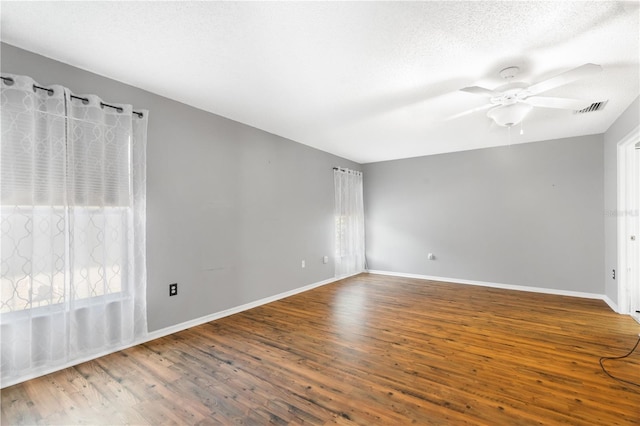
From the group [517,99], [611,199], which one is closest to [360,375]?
[517,99]

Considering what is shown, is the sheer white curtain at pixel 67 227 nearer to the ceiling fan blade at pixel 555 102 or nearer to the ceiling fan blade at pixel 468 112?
the ceiling fan blade at pixel 468 112

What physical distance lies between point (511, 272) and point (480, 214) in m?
1.09

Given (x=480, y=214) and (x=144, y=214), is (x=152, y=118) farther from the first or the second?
(x=480, y=214)

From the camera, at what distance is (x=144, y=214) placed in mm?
2711

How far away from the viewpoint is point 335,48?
2057 mm

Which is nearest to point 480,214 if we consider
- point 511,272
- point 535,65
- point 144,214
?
point 511,272

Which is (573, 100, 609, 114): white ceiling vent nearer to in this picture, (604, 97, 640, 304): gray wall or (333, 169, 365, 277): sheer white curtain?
(604, 97, 640, 304): gray wall

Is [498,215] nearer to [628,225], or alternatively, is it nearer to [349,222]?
[628,225]

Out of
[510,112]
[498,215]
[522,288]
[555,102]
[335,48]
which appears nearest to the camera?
[335,48]

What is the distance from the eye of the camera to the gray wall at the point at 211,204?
2807 millimetres

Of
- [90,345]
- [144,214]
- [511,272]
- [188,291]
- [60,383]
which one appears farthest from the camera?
[511,272]

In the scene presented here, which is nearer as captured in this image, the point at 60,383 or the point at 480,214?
the point at 60,383

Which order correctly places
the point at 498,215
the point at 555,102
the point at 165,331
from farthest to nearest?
the point at 498,215, the point at 165,331, the point at 555,102

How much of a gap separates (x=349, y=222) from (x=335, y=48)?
4030 mm
